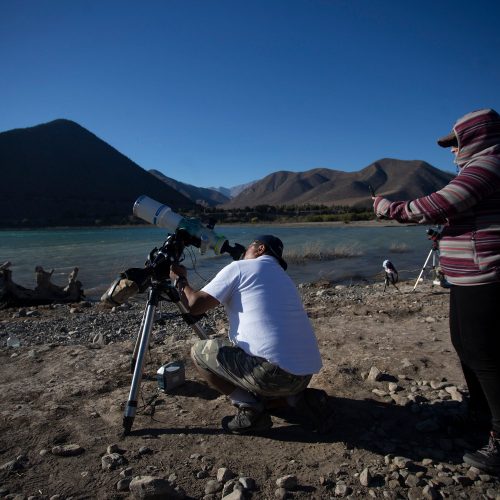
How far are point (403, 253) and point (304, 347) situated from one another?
21.2 m

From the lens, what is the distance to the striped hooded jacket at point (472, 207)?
1983 mm

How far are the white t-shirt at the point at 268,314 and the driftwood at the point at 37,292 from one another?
28.4 feet

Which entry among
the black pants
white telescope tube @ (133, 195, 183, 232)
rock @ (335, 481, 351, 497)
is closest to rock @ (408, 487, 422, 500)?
rock @ (335, 481, 351, 497)

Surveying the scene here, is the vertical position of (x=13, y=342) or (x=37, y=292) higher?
(x=13, y=342)

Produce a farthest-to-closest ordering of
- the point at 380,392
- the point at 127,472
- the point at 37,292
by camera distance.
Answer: the point at 37,292 < the point at 380,392 < the point at 127,472

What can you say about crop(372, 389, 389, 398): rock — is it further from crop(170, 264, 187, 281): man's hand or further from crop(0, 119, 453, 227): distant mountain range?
crop(0, 119, 453, 227): distant mountain range

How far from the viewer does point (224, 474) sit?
2.11 m

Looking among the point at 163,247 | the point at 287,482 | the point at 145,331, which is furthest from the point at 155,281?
the point at 287,482

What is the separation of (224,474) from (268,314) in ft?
2.87

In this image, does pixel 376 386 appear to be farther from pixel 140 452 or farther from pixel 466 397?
pixel 140 452

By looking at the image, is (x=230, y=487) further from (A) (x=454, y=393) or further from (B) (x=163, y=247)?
(A) (x=454, y=393)

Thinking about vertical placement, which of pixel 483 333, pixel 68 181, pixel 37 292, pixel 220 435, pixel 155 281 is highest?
pixel 68 181

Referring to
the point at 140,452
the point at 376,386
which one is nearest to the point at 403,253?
the point at 376,386

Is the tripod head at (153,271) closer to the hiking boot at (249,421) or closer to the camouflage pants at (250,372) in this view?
the camouflage pants at (250,372)
